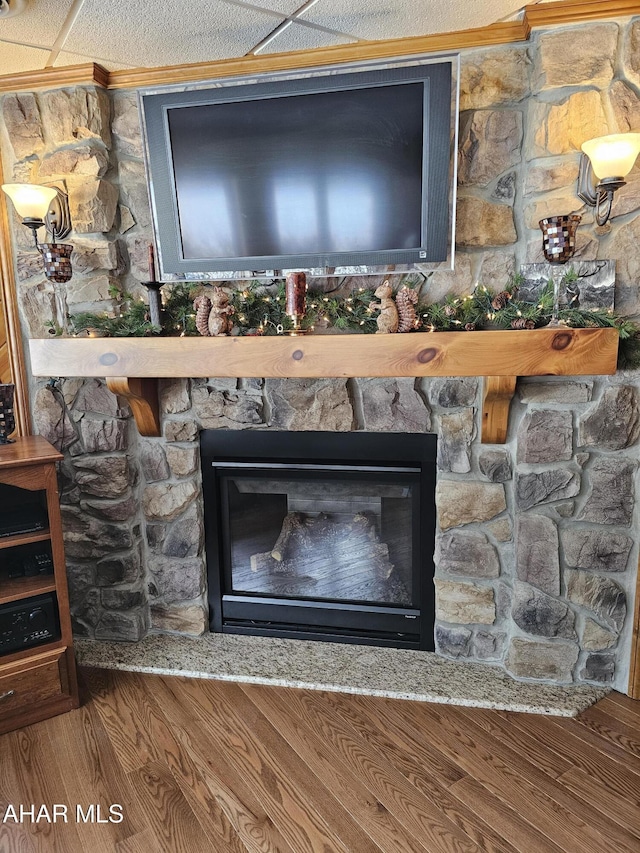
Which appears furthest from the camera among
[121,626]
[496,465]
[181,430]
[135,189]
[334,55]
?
[121,626]

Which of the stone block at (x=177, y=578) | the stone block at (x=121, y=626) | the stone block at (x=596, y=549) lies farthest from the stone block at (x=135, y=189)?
the stone block at (x=596, y=549)

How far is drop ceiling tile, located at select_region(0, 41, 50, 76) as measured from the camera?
179cm

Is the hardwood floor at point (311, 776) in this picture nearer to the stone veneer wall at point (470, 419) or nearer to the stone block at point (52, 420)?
the stone veneer wall at point (470, 419)

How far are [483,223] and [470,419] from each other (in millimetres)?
667

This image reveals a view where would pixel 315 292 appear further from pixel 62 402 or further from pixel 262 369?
pixel 62 402

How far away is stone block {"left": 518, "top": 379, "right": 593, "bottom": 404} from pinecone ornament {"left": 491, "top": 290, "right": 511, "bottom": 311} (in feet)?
0.84

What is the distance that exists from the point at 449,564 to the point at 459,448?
448 millimetres

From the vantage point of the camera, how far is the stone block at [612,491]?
6.08 feet

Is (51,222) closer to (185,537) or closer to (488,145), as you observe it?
(185,537)

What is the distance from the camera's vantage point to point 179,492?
7.42 ft

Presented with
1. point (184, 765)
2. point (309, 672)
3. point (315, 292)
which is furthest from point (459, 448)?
point (184, 765)

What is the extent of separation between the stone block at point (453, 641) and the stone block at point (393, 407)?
783 millimetres

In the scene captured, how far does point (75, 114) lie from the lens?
6.55 feet

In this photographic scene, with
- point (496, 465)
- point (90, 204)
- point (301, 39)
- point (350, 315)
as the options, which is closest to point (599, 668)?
point (496, 465)
